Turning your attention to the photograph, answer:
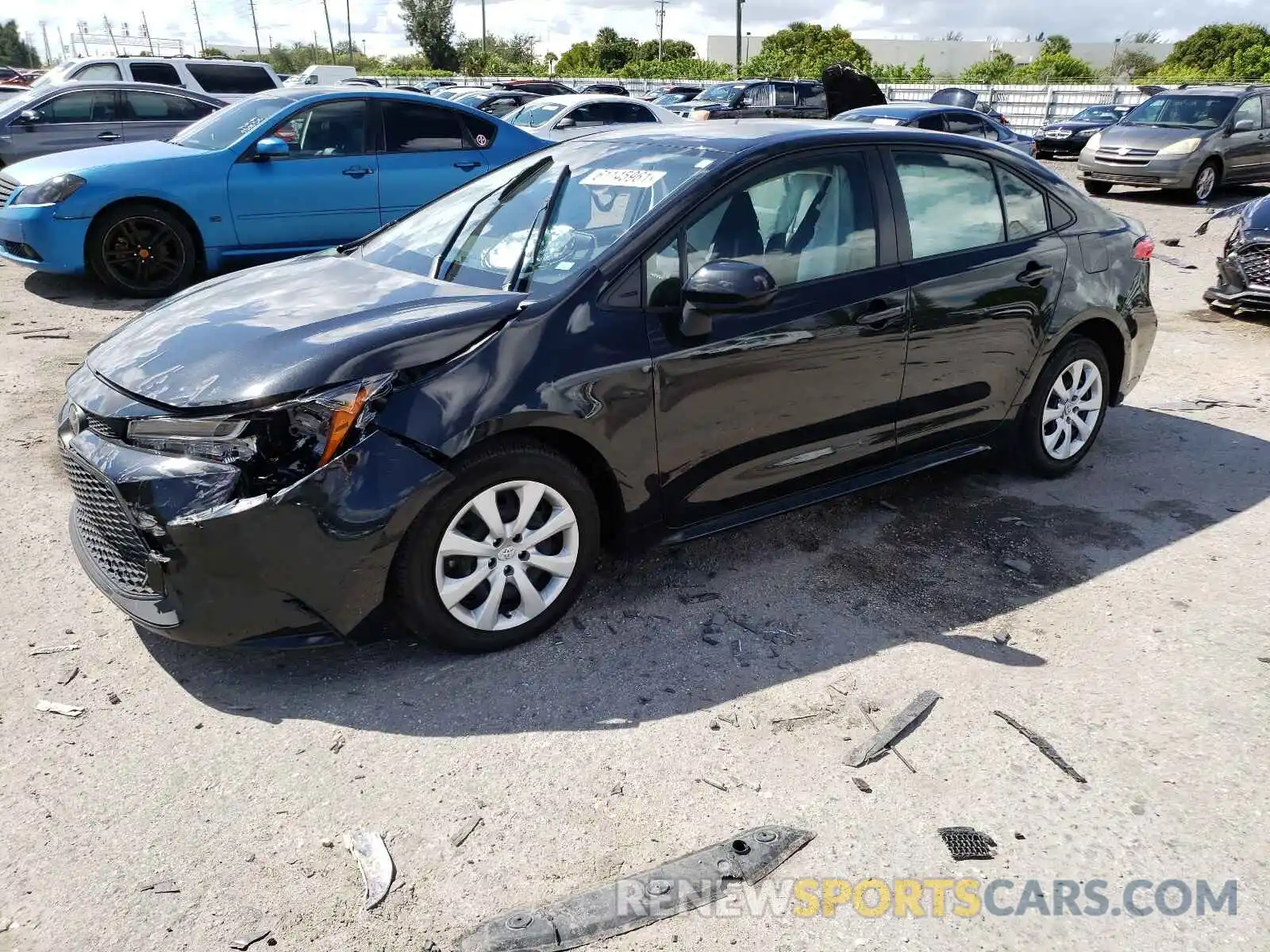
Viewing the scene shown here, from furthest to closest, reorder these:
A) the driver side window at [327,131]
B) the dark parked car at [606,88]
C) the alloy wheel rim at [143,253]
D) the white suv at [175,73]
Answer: the dark parked car at [606,88], the white suv at [175,73], the driver side window at [327,131], the alloy wheel rim at [143,253]

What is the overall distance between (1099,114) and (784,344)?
24990mm

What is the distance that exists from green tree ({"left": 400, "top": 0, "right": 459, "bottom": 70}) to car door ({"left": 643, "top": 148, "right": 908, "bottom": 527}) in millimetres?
79965

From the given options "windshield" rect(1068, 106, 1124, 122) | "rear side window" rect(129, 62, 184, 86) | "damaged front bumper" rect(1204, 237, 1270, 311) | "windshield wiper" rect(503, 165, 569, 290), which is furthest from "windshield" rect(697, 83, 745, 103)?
"windshield wiper" rect(503, 165, 569, 290)

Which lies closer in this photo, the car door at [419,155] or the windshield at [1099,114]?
the car door at [419,155]

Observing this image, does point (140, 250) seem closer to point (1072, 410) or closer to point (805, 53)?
point (1072, 410)

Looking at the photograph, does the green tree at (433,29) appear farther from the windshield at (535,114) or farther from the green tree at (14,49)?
the windshield at (535,114)

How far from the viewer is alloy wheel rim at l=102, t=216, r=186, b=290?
8.25 metres

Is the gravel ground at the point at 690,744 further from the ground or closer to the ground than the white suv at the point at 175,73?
closer to the ground

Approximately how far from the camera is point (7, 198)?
325 inches

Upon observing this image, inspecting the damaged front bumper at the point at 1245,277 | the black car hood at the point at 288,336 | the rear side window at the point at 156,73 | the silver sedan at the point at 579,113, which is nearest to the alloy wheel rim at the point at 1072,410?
the black car hood at the point at 288,336

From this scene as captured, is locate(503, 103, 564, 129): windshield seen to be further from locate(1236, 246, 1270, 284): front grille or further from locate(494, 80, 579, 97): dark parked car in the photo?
locate(494, 80, 579, 97): dark parked car

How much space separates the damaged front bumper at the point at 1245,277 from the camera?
26.0ft

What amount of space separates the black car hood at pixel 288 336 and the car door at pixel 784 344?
2.27ft

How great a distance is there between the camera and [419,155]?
911 centimetres
